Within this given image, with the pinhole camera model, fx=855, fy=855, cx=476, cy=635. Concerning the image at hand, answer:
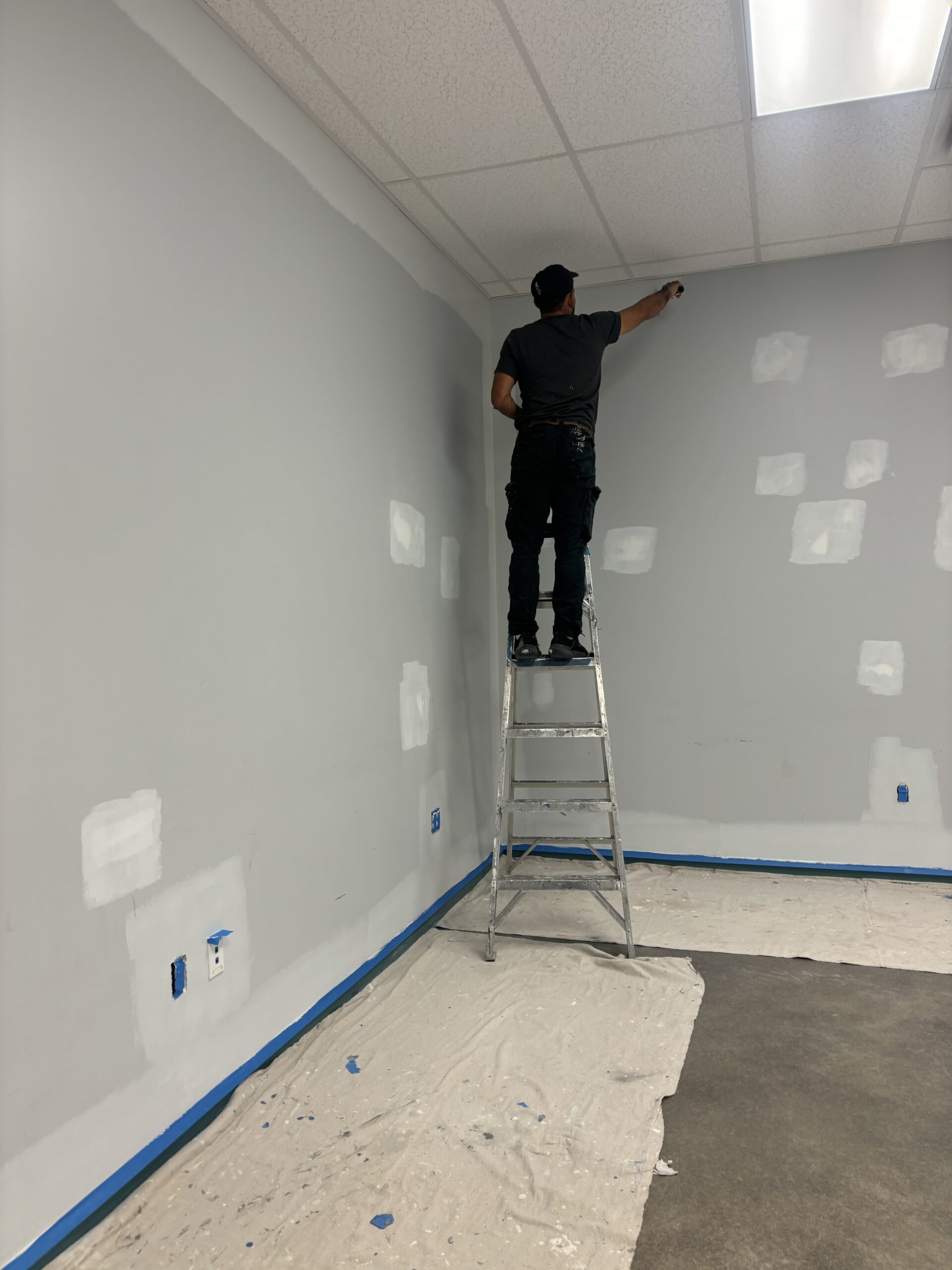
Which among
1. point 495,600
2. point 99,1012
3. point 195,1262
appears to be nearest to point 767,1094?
point 195,1262

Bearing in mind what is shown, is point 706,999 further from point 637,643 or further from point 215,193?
point 215,193

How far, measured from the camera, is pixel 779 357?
3668 mm

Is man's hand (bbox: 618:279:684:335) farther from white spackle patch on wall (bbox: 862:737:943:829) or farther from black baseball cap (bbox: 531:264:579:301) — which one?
white spackle patch on wall (bbox: 862:737:943:829)

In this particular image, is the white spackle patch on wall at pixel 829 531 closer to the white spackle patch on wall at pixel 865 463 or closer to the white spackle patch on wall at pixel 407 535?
the white spackle patch on wall at pixel 865 463

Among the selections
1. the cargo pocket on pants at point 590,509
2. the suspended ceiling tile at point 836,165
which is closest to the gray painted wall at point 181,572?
the cargo pocket on pants at point 590,509

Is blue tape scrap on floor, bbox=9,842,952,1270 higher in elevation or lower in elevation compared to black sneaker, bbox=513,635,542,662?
lower

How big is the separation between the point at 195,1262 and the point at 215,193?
2205mm

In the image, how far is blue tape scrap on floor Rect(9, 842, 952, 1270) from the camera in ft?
4.99

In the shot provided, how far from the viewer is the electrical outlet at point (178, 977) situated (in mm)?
1825

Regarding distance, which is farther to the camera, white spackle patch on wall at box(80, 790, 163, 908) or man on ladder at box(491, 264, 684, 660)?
man on ladder at box(491, 264, 684, 660)

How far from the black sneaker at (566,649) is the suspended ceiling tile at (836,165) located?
1.69 m

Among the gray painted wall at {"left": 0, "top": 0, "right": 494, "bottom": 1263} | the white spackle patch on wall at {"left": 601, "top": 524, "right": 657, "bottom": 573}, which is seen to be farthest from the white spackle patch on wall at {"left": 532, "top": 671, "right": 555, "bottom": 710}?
the gray painted wall at {"left": 0, "top": 0, "right": 494, "bottom": 1263}

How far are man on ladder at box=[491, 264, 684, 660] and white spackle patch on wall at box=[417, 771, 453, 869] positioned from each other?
1.96ft

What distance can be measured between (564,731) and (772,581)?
4.30 ft
